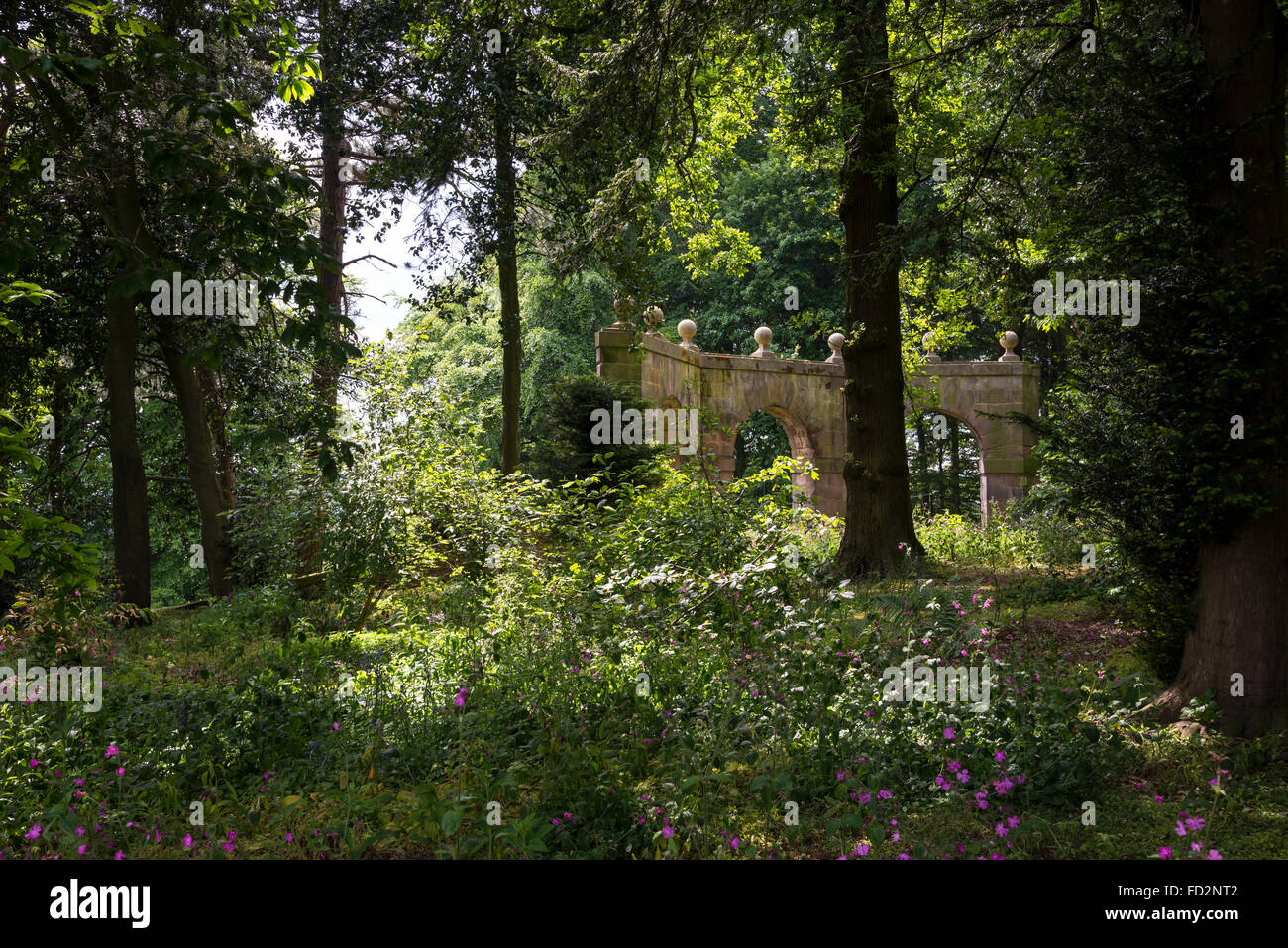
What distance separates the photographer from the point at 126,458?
10.8 m

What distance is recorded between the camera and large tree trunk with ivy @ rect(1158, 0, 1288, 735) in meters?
4.82

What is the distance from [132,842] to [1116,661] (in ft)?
18.7

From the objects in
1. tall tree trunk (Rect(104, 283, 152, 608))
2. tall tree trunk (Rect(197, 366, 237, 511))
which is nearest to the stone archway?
tall tree trunk (Rect(197, 366, 237, 511))

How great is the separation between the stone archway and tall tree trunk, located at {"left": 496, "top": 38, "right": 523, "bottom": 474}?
3984mm

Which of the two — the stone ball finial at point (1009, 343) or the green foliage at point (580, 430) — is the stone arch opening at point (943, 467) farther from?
the green foliage at point (580, 430)

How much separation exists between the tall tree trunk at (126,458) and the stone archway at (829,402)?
882cm

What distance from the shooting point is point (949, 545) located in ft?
39.1

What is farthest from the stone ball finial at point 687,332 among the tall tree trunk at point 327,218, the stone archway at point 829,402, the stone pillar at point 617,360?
the tall tree trunk at point 327,218

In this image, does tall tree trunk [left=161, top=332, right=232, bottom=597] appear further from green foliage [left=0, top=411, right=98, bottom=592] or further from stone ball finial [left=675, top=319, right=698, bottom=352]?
green foliage [left=0, top=411, right=98, bottom=592]

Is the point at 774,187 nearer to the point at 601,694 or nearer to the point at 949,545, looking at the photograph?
the point at 949,545

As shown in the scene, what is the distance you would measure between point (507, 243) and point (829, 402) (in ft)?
28.1

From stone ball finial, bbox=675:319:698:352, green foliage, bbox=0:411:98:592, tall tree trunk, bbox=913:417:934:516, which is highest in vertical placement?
stone ball finial, bbox=675:319:698:352

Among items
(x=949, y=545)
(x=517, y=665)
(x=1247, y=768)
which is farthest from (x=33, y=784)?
(x=949, y=545)

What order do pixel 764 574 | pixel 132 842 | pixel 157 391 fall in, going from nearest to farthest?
1. pixel 132 842
2. pixel 764 574
3. pixel 157 391
